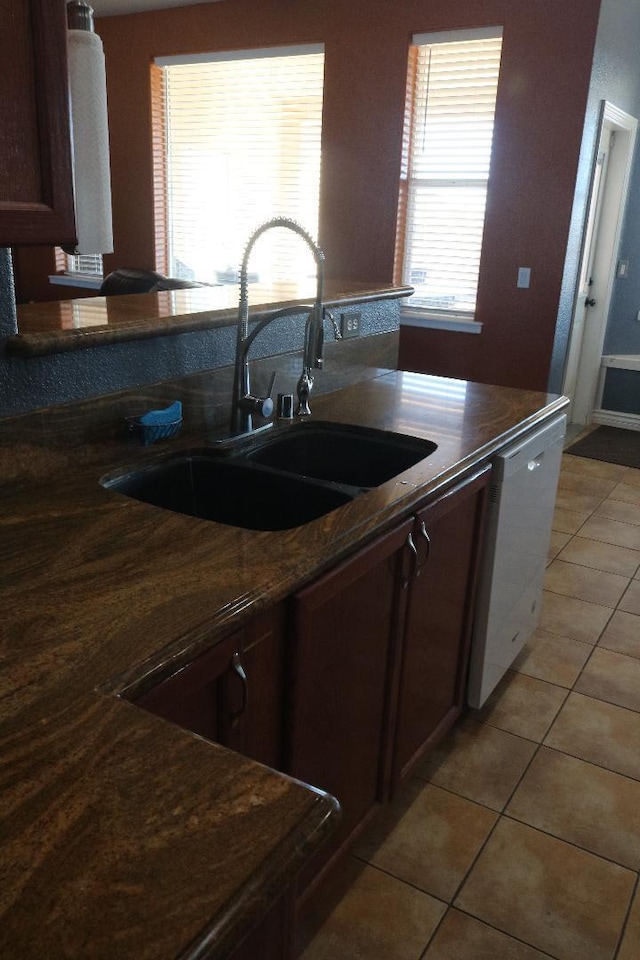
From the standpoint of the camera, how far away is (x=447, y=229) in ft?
15.8

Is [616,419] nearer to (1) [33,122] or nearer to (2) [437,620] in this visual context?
(2) [437,620]

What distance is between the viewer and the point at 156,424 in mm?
1769

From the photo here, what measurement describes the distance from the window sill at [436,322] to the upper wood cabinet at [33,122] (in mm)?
3875

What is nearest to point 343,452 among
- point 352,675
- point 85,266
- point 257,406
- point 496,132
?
point 257,406

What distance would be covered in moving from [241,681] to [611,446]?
476 centimetres

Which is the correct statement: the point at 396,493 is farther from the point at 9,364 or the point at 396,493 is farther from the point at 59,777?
the point at 59,777

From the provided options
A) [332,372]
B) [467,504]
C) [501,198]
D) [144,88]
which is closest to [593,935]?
[467,504]

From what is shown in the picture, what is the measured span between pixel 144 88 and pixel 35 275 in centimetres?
185

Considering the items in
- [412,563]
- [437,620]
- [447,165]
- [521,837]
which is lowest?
[521,837]

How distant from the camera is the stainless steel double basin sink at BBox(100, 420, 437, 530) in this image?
1689 millimetres

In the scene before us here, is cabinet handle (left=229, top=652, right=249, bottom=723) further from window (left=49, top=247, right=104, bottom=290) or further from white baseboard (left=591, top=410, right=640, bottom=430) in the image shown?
window (left=49, top=247, right=104, bottom=290)

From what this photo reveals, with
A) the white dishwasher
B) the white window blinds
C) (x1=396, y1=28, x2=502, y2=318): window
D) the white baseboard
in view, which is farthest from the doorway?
the white window blinds

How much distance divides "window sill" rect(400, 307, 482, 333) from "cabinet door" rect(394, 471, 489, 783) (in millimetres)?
2927

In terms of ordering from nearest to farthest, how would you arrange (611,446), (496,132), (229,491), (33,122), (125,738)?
(125,738), (33,122), (229,491), (496,132), (611,446)
